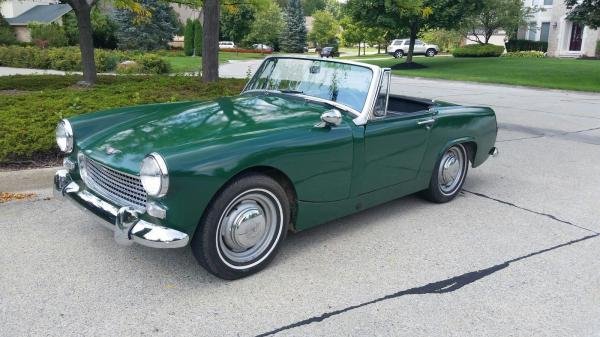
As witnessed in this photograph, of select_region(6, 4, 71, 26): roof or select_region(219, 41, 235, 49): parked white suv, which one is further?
select_region(219, 41, 235, 49): parked white suv

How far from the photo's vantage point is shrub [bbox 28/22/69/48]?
33.9m

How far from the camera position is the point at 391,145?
427 cm

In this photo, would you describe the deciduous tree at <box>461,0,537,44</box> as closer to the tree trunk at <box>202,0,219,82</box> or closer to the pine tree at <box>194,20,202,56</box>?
the pine tree at <box>194,20,202,56</box>

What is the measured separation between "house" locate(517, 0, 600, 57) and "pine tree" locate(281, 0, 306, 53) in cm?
2251

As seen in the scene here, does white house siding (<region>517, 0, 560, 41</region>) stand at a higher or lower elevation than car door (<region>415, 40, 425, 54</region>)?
higher

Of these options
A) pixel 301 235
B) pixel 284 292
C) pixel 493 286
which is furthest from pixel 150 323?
pixel 493 286

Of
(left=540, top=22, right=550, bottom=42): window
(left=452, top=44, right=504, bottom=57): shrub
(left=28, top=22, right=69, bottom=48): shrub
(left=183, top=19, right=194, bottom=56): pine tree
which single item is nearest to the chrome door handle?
(left=28, top=22, right=69, bottom=48): shrub

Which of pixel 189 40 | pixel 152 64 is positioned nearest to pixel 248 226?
pixel 152 64

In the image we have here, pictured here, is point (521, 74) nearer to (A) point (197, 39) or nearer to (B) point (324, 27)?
(A) point (197, 39)

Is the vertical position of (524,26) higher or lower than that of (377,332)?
higher

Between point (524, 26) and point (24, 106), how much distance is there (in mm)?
43286

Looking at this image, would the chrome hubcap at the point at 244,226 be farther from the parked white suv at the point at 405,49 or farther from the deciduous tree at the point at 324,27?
the deciduous tree at the point at 324,27

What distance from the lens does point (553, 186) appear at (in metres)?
5.89

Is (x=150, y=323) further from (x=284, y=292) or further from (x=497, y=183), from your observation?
(x=497, y=183)
